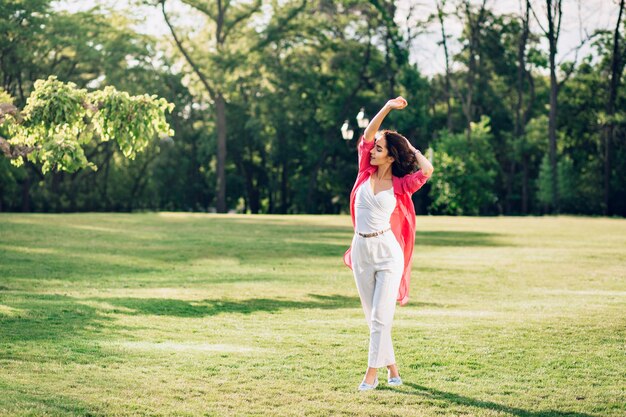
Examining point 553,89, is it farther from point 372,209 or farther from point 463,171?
point 372,209

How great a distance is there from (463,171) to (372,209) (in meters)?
50.5

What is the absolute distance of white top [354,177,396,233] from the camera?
8734 millimetres

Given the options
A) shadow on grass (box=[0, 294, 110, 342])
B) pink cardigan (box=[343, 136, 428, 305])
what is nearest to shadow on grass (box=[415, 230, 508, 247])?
shadow on grass (box=[0, 294, 110, 342])

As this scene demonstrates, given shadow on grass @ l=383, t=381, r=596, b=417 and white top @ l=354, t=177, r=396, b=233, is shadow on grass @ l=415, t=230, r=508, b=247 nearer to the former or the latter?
shadow on grass @ l=383, t=381, r=596, b=417

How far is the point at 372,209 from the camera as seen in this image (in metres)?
8.75

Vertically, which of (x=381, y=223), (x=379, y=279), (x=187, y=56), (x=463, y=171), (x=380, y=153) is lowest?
(x=379, y=279)

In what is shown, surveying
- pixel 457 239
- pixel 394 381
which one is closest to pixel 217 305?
pixel 394 381

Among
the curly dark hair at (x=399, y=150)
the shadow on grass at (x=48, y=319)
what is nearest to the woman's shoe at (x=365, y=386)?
the curly dark hair at (x=399, y=150)

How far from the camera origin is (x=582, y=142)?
6550 cm

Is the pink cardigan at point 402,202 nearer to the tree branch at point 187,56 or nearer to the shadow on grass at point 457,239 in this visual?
the shadow on grass at point 457,239

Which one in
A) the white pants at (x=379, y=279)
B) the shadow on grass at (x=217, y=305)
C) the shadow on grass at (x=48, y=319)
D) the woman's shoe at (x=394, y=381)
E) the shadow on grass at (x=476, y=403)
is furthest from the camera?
the shadow on grass at (x=217, y=305)

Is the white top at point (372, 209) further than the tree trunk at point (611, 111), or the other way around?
the tree trunk at point (611, 111)

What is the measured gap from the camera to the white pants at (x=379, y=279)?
343 inches

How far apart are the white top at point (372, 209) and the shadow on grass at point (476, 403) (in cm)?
150
